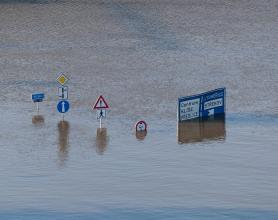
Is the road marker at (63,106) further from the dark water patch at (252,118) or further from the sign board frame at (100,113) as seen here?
the dark water patch at (252,118)

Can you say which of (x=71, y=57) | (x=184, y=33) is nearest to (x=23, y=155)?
(x=71, y=57)

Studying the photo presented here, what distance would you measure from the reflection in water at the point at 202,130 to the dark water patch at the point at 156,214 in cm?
758

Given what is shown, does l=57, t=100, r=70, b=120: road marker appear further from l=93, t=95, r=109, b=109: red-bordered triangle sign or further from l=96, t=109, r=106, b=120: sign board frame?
l=93, t=95, r=109, b=109: red-bordered triangle sign

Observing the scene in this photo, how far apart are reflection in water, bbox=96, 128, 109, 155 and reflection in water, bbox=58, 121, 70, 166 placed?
1118mm

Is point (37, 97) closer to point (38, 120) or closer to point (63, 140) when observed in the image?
point (38, 120)

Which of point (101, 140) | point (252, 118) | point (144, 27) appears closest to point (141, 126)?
point (101, 140)

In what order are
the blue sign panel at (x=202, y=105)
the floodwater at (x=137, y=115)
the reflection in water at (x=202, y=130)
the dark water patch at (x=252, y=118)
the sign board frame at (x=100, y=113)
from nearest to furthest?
the floodwater at (x=137, y=115) → the reflection in water at (x=202, y=130) → the sign board frame at (x=100, y=113) → the blue sign panel at (x=202, y=105) → the dark water patch at (x=252, y=118)

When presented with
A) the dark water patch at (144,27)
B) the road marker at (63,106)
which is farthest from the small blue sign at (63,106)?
the dark water patch at (144,27)

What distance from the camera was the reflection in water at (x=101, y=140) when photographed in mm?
33250

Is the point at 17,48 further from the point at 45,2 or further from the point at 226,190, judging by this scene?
the point at 226,190

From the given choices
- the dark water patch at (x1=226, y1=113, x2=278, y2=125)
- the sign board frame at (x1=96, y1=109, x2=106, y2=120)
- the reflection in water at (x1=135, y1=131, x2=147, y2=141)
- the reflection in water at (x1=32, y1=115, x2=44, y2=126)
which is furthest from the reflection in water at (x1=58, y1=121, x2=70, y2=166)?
the dark water patch at (x1=226, y1=113, x2=278, y2=125)

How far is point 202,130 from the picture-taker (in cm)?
3597

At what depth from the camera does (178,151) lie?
3309 cm

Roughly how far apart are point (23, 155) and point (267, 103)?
12.4 m
